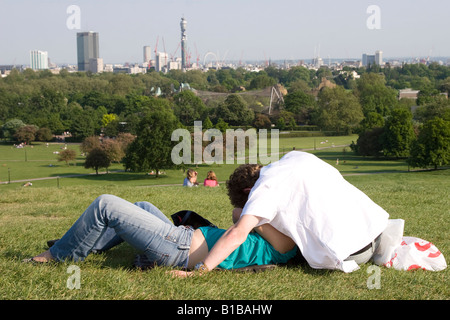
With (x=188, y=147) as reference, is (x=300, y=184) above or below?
above


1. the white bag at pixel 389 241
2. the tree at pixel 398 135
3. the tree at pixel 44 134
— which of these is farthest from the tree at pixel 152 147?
the white bag at pixel 389 241

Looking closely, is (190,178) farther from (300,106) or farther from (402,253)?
(300,106)

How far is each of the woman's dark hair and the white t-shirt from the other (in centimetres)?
12

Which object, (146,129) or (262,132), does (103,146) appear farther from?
(262,132)

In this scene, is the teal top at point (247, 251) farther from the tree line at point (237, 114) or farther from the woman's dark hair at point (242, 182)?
the tree line at point (237, 114)

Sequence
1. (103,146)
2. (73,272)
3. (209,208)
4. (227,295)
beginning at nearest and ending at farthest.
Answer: (227,295) → (73,272) → (209,208) → (103,146)

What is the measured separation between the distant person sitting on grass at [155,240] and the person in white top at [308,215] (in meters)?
0.19

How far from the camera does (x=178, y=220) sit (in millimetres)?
4215

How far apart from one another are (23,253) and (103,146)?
4242 cm

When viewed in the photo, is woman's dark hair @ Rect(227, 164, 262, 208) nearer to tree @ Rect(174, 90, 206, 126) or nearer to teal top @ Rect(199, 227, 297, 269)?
teal top @ Rect(199, 227, 297, 269)

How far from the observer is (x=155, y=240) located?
3678 mm

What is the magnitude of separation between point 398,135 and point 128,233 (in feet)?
147

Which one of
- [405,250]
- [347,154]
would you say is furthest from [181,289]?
[347,154]

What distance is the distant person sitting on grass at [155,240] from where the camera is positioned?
3.64m
